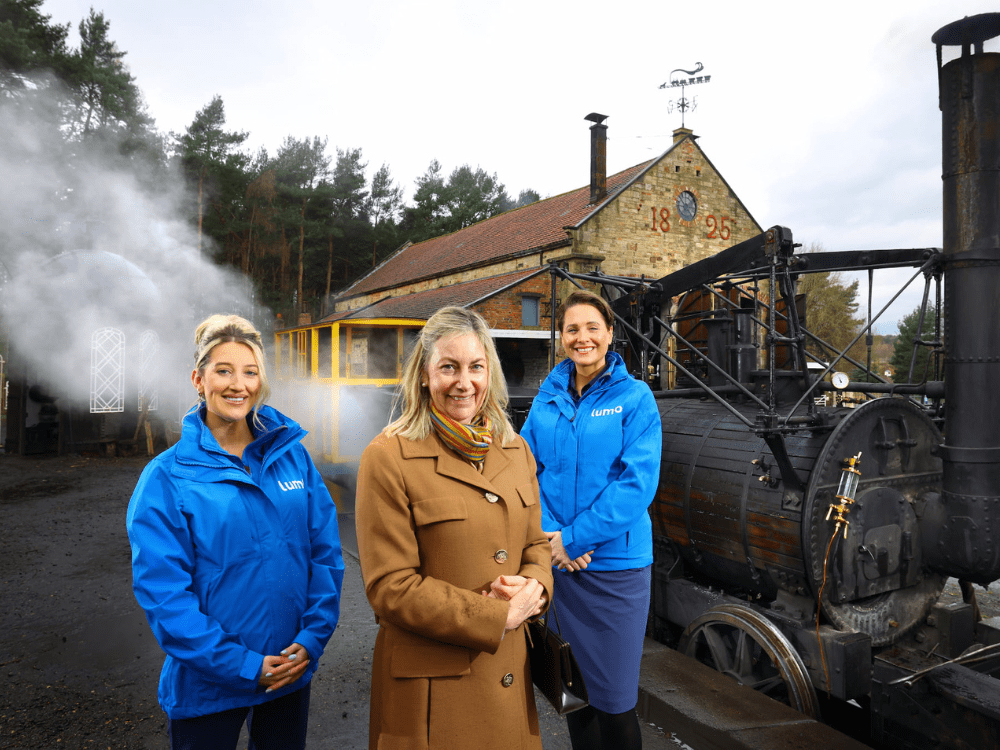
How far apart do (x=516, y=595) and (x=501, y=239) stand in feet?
76.3

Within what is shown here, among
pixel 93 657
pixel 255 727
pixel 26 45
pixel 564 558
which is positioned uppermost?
pixel 26 45

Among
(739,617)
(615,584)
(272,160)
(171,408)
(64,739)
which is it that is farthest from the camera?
(272,160)

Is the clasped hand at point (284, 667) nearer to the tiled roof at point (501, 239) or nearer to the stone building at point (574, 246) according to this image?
the stone building at point (574, 246)

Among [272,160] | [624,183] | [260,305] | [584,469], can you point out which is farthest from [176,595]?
[272,160]

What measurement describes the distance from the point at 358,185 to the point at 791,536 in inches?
1559

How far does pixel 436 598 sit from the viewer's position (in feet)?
5.59

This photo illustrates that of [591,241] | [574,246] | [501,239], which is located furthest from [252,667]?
[501,239]

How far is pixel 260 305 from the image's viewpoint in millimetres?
A: 31922

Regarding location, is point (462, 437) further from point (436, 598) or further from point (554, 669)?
point (554, 669)

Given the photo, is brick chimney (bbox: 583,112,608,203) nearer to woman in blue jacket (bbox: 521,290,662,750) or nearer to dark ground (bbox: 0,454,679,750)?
dark ground (bbox: 0,454,679,750)

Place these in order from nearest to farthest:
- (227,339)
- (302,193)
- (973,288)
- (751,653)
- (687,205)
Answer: (227,339)
(973,288)
(751,653)
(687,205)
(302,193)

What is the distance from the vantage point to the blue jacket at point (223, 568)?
200cm

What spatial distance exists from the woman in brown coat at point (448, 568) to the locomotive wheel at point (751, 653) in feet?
9.19

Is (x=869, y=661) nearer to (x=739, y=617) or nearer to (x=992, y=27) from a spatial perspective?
(x=739, y=617)
